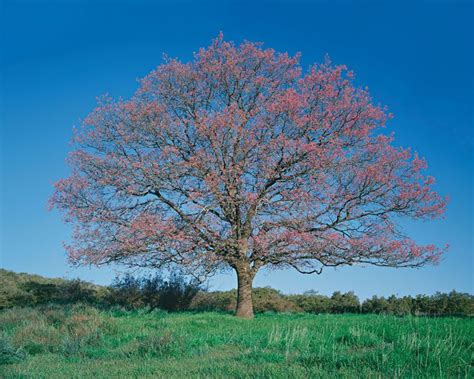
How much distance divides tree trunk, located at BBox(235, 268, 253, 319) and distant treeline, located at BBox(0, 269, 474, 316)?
4.52 m

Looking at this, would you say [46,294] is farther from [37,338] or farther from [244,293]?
[37,338]

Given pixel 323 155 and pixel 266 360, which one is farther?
pixel 323 155

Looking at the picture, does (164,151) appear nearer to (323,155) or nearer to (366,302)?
(323,155)

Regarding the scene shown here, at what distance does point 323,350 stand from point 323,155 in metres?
9.96

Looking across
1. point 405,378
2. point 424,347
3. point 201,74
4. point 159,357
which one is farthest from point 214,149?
point 405,378

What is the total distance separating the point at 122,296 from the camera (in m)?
24.5

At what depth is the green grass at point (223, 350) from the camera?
747cm

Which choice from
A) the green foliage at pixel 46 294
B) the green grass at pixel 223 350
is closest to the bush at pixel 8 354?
the green grass at pixel 223 350

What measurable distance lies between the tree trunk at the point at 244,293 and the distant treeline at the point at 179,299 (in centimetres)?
452

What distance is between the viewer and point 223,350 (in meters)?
10.1

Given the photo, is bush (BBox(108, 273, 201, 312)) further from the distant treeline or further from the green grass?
the green grass

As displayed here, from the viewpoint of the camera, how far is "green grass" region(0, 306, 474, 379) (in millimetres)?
7473

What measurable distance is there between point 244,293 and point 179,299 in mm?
6370

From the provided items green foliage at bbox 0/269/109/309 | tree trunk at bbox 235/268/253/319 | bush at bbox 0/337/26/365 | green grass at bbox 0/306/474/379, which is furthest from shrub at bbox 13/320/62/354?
green foliage at bbox 0/269/109/309
